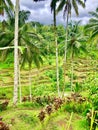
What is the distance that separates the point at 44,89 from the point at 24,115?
3617 centimetres

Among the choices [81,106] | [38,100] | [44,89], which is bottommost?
[44,89]

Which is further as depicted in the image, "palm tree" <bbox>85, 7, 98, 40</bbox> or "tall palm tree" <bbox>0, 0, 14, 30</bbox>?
"palm tree" <bbox>85, 7, 98, 40</bbox>

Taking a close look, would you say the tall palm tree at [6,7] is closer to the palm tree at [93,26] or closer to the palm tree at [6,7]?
the palm tree at [6,7]

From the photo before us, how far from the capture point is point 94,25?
117 ft

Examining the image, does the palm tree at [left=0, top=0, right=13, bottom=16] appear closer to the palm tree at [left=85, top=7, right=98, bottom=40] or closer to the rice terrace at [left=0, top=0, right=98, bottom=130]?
the rice terrace at [left=0, top=0, right=98, bottom=130]

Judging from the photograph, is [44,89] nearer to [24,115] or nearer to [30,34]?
[30,34]

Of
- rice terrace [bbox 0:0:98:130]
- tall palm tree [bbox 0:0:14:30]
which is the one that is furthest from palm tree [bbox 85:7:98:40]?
tall palm tree [bbox 0:0:14:30]

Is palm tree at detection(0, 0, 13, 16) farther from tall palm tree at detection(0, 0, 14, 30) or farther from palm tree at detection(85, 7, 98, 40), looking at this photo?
palm tree at detection(85, 7, 98, 40)

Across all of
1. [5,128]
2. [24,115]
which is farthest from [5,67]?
[5,128]

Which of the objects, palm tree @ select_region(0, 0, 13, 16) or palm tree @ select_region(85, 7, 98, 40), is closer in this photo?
palm tree @ select_region(0, 0, 13, 16)

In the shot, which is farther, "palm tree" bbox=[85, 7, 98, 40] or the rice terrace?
"palm tree" bbox=[85, 7, 98, 40]

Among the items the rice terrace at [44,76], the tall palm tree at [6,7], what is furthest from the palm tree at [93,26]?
the tall palm tree at [6,7]

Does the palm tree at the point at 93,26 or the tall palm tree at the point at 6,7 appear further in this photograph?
the palm tree at the point at 93,26

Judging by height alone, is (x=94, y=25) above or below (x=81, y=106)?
above
